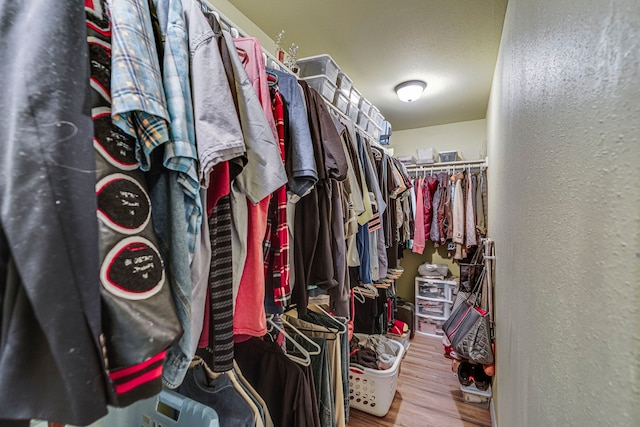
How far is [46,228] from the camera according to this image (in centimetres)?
31

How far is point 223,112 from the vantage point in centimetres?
55

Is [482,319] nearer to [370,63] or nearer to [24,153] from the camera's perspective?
[370,63]

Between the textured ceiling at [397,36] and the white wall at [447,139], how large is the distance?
80 centimetres

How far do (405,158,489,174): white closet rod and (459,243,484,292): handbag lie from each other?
3.82ft

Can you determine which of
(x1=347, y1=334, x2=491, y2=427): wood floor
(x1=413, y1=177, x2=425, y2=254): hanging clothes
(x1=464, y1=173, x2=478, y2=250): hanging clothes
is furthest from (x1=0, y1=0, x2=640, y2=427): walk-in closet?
(x1=413, y1=177, x2=425, y2=254): hanging clothes

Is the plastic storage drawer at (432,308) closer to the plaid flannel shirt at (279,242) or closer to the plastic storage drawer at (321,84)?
the plastic storage drawer at (321,84)

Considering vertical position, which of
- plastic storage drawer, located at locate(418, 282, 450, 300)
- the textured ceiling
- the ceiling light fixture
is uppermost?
the textured ceiling

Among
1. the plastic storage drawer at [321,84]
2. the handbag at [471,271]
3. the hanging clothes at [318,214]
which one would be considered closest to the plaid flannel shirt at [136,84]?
the hanging clothes at [318,214]

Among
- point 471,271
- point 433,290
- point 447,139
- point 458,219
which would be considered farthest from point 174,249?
point 447,139

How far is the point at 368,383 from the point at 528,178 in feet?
5.40

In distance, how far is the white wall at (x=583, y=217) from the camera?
0.32 metres

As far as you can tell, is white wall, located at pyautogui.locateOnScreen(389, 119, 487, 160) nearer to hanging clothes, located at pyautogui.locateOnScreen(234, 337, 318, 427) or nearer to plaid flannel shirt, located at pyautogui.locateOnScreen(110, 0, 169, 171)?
hanging clothes, located at pyautogui.locateOnScreen(234, 337, 318, 427)

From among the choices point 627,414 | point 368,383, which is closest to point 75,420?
point 627,414

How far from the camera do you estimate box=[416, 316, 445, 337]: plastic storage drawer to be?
10.3 feet
